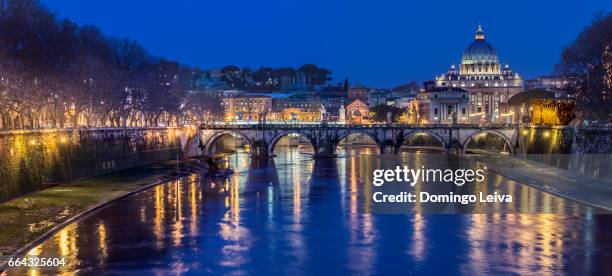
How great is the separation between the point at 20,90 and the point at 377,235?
34644 millimetres

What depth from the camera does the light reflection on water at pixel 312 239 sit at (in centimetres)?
3884

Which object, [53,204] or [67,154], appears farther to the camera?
[67,154]

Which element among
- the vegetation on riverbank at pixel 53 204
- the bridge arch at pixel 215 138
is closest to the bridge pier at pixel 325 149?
the bridge arch at pixel 215 138

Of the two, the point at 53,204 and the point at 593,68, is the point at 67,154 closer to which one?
the point at 53,204

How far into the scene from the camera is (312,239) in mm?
45938

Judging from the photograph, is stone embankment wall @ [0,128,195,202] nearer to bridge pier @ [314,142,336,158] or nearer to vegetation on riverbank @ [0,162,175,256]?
vegetation on riverbank @ [0,162,175,256]

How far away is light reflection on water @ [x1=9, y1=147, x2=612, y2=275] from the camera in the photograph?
1529 inches

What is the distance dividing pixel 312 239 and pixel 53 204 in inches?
746

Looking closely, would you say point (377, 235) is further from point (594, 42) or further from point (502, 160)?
point (502, 160)

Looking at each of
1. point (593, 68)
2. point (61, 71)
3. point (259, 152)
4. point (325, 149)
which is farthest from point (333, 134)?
point (61, 71)

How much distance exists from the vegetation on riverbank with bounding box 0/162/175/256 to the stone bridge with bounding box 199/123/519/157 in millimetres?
44650

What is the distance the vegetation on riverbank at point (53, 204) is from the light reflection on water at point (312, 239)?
128cm

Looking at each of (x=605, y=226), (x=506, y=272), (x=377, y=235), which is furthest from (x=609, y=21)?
(x=506, y=272)

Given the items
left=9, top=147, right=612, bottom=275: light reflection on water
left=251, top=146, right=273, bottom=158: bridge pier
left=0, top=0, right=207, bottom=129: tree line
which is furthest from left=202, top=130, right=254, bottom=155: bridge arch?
left=9, top=147, right=612, bottom=275: light reflection on water
